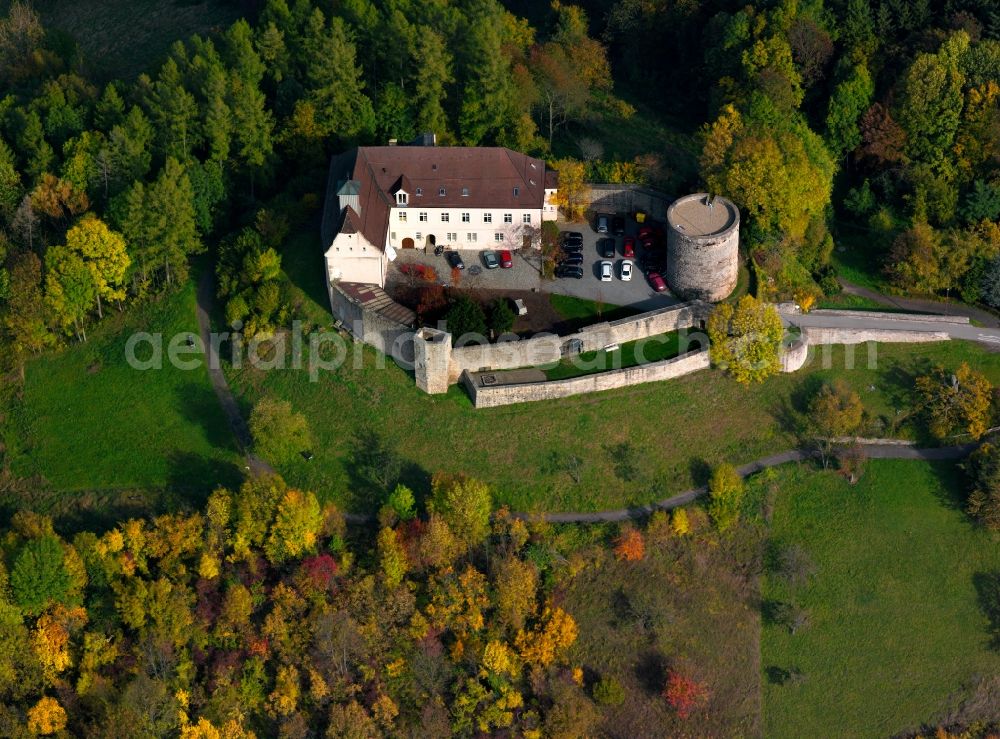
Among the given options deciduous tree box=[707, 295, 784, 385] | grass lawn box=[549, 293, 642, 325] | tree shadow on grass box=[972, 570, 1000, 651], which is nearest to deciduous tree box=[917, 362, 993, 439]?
tree shadow on grass box=[972, 570, 1000, 651]

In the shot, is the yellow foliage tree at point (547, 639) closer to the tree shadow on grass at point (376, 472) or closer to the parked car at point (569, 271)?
the tree shadow on grass at point (376, 472)

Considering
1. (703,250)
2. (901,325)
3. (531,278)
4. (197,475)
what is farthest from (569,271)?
(197,475)

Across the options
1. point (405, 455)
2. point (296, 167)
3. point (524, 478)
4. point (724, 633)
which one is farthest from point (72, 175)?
point (724, 633)

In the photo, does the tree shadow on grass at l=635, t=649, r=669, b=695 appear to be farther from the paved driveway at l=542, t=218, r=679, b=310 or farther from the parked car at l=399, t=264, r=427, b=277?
the parked car at l=399, t=264, r=427, b=277

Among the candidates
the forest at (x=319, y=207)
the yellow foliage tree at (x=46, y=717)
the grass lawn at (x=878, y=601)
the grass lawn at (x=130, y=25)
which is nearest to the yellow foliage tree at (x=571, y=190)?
the forest at (x=319, y=207)

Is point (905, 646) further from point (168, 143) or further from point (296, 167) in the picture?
point (168, 143)

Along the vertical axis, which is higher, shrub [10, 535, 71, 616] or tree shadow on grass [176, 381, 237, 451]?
tree shadow on grass [176, 381, 237, 451]

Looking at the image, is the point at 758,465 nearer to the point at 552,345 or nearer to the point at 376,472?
the point at 552,345
